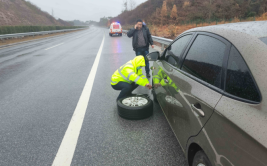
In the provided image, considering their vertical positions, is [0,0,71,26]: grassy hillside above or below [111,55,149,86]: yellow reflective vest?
above

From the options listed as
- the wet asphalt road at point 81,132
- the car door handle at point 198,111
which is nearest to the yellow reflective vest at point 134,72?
the wet asphalt road at point 81,132

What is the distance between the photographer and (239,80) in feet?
4.49

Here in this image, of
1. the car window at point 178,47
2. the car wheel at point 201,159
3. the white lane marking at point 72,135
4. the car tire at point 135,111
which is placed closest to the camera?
the car wheel at point 201,159

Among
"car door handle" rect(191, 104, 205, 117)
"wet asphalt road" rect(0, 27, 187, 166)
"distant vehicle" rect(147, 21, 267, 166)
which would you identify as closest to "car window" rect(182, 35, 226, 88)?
"distant vehicle" rect(147, 21, 267, 166)

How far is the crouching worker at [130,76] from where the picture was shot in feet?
11.7

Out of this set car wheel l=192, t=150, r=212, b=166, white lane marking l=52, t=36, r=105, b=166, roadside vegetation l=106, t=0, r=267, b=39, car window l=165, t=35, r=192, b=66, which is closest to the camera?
car wheel l=192, t=150, r=212, b=166

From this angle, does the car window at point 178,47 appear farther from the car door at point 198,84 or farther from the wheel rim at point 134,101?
the wheel rim at point 134,101

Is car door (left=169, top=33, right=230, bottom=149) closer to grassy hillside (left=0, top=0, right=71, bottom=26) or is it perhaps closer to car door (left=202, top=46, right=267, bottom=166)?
car door (left=202, top=46, right=267, bottom=166)

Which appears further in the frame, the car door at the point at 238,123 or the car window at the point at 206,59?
the car window at the point at 206,59

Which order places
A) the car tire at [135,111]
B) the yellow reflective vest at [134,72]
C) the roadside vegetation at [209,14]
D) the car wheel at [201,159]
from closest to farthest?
the car wheel at [201,159] < the car tire at [135,111] < the yellow reflective vest at [134,72] < the roadside vegetation at [209,14]

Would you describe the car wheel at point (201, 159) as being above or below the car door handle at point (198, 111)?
below

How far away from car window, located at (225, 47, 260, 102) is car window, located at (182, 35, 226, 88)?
12 centimetres

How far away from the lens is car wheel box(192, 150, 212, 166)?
150 cm

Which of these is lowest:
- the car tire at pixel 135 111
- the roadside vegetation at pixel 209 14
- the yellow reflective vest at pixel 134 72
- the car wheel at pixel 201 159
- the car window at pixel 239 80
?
the car tire at pixel 135 111
